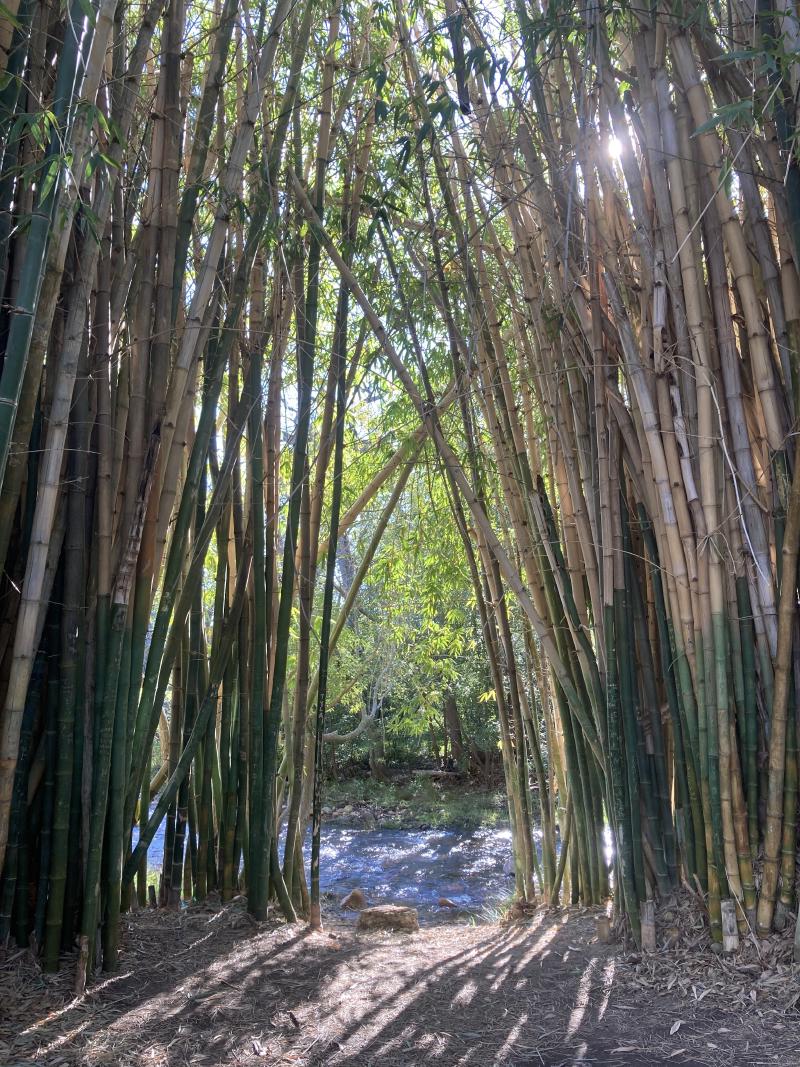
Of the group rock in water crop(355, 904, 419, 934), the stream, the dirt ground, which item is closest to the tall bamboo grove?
the dirt ground

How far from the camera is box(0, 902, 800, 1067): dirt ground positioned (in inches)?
70.1

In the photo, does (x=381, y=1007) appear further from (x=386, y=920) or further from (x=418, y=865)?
(x=418, y=865)

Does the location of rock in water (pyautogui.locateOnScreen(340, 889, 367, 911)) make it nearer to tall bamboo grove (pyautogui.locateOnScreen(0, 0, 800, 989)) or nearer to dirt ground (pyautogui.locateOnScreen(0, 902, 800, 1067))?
tall bamboo grove (pyautogui.locateOnScreen(0, 0, 800, 989))

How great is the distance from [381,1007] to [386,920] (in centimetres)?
141

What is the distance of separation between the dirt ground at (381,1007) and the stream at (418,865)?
9.93 ft

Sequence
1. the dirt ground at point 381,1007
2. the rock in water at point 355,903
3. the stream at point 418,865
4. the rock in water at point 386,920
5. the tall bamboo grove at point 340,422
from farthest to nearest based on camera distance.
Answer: the stream at point 418,865
the rock in water at point 355,903
the rock in water at point 386,920
the tall bamboo grove at point 340,422
the dirt ground at point 381,1007

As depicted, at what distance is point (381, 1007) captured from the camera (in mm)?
2098

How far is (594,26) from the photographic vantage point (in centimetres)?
219

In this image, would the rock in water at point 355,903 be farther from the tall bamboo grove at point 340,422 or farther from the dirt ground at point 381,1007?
the dirt ground at point 381,1007

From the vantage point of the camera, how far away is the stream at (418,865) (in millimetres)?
6266

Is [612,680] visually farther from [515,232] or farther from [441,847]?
[441,847]

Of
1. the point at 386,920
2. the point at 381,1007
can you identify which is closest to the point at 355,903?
the point at 386,920

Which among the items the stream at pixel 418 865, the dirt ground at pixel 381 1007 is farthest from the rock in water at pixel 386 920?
the stream at pixel 418 865

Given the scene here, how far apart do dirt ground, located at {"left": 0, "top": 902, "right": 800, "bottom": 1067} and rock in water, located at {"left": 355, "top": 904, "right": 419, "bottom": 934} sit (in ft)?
2.91
